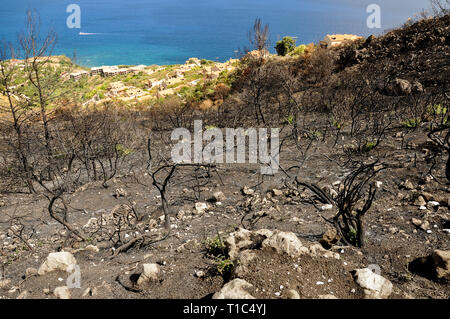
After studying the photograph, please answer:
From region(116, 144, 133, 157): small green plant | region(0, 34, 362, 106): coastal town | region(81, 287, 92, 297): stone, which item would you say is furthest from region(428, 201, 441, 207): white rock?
region(0, 34, 362, 106): coastal town

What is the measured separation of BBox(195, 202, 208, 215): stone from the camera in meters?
6.76

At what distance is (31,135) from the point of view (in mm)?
11570

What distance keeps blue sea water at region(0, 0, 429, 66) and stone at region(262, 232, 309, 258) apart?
60152mm

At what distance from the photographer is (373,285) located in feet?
9.52

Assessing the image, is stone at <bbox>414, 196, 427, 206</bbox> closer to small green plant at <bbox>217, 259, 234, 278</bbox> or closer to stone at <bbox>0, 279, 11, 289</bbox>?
small green plant at <bbox>217, 259, 234, 278</bbox>

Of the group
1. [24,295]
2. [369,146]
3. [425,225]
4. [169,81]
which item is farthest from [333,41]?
[24,295]

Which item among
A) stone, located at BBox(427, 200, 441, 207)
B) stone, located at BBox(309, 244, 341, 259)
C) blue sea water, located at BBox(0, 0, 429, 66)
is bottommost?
stone, located at BBox(309, 244, 341, 259)

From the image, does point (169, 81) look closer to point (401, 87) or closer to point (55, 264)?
point (401, 87)

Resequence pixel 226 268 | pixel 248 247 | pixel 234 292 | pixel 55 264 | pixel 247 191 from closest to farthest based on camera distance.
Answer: pixel 234 292, pixel 226 268, pixel 248 247, pixel 55 264, pixel 247 191

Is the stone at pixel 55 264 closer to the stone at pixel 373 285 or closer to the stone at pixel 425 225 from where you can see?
the stone at pixel 373 285

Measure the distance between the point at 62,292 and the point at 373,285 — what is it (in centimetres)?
317

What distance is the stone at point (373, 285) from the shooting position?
9.34 ft

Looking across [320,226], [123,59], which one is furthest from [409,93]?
[123,59]

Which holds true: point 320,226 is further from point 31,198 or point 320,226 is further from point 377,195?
point 31,198
